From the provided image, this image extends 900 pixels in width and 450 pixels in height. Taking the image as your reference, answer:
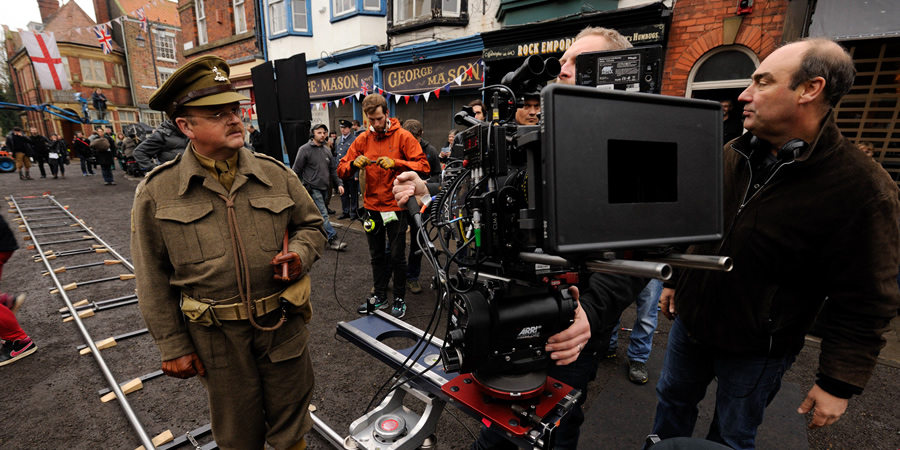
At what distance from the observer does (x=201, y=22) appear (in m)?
A: 17.0

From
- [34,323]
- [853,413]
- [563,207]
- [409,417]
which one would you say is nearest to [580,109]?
[563,207]

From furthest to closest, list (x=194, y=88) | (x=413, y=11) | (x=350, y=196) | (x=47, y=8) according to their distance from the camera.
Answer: (x=47, y=8)
(x=413, y=11)
(x=350, y=196)
(x=194, y=88)

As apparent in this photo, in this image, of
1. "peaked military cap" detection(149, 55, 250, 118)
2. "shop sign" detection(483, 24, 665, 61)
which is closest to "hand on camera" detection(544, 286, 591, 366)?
"peaked military cap" detection(149, 55, 250, 118)

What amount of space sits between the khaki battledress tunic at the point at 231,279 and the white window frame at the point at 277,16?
46.3ft

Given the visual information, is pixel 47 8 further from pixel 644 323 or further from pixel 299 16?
pixel 644 323

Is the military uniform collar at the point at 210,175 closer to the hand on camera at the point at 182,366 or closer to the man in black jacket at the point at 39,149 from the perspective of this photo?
the hand on camera at the point at 182,366

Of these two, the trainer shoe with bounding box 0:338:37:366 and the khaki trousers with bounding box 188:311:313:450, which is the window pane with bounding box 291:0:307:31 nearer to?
the trainer shoe with bounding box 0:338:37:366

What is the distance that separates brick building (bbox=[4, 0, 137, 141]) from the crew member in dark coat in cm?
3284

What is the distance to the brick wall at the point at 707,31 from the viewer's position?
5.90 meters

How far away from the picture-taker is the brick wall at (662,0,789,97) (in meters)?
5.90

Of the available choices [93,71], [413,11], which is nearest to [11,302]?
[413,11]

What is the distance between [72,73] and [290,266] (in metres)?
43.6

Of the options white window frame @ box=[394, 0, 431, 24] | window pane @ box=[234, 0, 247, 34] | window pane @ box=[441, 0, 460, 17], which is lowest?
window pane @ box=[441, 0, 460, 17]

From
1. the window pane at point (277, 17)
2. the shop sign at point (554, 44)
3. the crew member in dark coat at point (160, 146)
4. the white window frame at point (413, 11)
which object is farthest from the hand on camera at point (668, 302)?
the window pane at point (277, 17)
